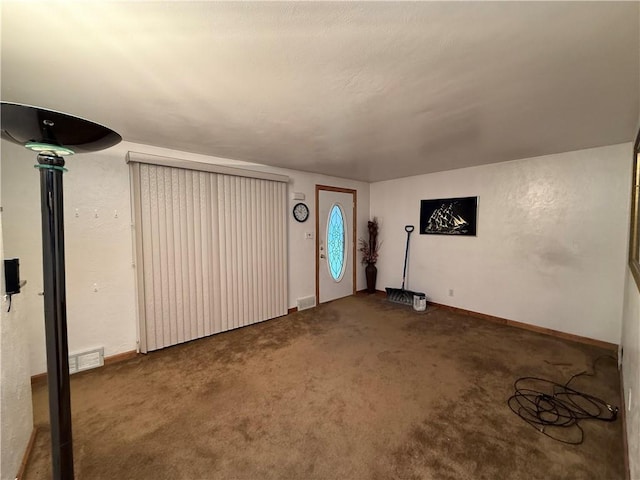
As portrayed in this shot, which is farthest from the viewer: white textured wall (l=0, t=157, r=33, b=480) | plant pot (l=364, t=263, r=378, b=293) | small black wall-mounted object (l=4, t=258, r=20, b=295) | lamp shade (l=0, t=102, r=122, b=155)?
plant pot (l=364, t=263, r=378, b=293)

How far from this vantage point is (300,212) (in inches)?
161

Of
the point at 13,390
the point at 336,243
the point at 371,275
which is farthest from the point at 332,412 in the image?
the point at 371,275

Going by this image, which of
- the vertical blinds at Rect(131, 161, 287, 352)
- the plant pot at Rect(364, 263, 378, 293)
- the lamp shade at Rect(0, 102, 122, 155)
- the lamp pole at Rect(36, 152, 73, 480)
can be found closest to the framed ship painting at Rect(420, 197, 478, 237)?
the plant pot at Rect(364, 263, 378, 293)

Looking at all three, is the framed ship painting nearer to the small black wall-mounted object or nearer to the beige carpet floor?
the beige carpet floor

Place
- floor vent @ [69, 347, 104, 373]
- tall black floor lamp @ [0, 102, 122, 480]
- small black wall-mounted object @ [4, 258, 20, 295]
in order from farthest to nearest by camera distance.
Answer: floor vent @ [69, 347, 104, 373] < small black wall-mounted object @ [4, 258, 20, 295] < tall black floor lamp @ [0, 102, 122, 480]

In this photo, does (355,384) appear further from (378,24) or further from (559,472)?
(378,24)

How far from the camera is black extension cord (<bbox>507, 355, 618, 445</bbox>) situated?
5.72 feet

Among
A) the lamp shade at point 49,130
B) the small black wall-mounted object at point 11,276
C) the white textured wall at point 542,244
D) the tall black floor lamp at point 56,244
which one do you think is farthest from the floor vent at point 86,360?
the white textured wall at point 542,244

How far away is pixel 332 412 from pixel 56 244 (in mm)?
1886

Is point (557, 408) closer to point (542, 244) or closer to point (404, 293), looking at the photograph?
point (542, 244)

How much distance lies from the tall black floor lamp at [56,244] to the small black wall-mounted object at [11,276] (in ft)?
2.31

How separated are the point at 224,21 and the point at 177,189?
2225 millimetres

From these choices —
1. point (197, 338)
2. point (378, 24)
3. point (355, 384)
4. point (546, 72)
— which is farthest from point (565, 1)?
point (197, 338)

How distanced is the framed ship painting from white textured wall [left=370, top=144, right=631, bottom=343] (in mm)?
88
